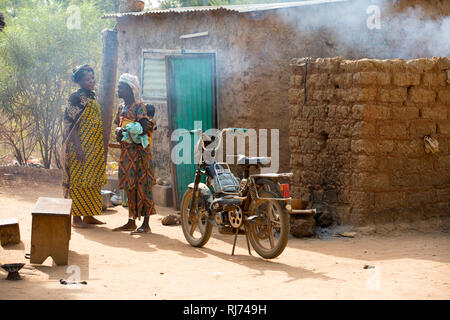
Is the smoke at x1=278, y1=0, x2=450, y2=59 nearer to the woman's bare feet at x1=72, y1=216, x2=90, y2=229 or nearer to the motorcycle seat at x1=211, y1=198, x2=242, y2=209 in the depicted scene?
the motorcycle seat at x1=211, y1=198, x2=242, y2=209

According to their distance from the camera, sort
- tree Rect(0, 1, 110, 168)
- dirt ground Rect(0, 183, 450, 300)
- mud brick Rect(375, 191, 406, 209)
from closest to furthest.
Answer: dirt ground Rect(0, 183, 450, 300) < mud brick Rect(375, 191, 406, 209) < tree Rect(0, 1, 110, 168)

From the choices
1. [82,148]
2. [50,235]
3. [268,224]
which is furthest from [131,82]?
[268,224]

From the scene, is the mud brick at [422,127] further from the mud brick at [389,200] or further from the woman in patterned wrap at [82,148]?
the woman in patterned wrap at [82,148]

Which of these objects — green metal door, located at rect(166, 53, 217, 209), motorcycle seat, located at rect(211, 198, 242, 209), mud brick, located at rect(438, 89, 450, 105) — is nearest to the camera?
motorcycle seat, located at rect(211, 198, 242, 209)

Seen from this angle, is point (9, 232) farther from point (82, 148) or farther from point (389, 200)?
point (389, 200)

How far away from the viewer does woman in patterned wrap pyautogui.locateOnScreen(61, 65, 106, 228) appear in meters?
7.72

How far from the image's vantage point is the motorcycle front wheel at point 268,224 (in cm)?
575

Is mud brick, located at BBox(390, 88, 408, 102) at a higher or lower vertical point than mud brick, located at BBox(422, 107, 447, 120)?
higher

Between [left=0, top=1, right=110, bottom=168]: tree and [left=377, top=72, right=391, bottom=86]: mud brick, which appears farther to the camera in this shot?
[left=0, top=1, right=110, bottom=168]: tree

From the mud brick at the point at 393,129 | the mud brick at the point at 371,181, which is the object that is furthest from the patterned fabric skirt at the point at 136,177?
the mud brick at the point at 393,129

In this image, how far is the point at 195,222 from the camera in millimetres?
7000

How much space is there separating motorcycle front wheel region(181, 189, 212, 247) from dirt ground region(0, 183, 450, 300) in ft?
0.43

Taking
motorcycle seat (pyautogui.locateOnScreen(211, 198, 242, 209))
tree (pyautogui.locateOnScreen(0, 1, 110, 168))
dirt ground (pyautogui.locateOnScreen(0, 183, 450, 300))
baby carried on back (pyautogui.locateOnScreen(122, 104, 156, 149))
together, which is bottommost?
dirt ground (pyautogui.locateOnScreen(0, 183, 450, 300))

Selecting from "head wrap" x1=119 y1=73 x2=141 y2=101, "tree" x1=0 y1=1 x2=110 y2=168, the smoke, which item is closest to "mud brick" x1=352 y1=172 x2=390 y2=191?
"head wrap" x1=119 y1=73 x2=141 y2=101
